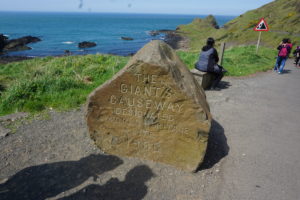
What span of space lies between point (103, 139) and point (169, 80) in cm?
173

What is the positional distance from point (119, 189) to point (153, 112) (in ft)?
4.29

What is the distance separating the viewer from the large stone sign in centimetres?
344

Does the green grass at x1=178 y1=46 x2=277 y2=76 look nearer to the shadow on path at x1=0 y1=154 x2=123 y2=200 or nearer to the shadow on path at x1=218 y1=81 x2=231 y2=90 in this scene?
the shadow on path at x1=218 y1=81 x2=231 y2=90

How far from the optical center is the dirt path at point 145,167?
3.36 m

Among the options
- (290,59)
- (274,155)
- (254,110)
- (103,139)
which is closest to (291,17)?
(290,59)

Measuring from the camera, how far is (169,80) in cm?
339

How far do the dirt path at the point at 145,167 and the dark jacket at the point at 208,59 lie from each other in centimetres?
226

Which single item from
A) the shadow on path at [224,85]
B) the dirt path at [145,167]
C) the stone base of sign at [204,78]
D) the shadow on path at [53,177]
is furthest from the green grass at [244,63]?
the shadow on path at [53,177]

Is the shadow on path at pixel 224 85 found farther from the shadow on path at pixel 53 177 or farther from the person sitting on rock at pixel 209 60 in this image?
the shadow on path at pixel 53 177

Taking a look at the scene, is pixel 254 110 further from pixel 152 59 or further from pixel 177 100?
pixel 152 59

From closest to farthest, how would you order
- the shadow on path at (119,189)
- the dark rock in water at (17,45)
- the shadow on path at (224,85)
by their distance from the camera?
the shadow on path at (119,189), the shadow on path at (224,85), the dark rock in water at (17,45)

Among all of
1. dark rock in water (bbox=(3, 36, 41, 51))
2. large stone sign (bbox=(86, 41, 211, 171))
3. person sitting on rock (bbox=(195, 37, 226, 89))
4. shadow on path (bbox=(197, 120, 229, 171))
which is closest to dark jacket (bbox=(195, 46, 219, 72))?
person sitting on rock (bbox=(195, 37, 226, 89))

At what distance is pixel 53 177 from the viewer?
11.8ft

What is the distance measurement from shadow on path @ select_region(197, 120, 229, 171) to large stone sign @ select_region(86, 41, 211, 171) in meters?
0.42
